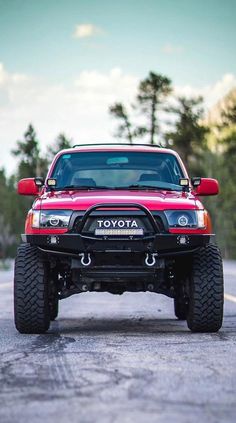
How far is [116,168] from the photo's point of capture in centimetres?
1016

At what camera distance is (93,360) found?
619 cm

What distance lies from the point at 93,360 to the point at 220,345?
149 centimetres

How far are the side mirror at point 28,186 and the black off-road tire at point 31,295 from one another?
1100mm

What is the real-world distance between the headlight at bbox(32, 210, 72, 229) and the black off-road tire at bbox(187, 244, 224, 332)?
1.33 m

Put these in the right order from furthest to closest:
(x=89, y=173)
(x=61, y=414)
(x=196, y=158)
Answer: (x=196, y=158), (x=89, y=173), (x=61, y=414)

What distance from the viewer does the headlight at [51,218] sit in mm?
8422

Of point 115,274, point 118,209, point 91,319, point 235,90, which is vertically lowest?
point 91,319

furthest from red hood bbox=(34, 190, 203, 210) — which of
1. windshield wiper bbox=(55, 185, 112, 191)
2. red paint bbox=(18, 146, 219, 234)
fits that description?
windshield wiper bbox=(55, 185, 112, 191)

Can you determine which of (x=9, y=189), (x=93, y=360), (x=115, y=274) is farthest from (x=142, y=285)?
(x=9, y=189)

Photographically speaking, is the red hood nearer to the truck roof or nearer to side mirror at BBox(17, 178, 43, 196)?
side mirror at BBox(17, 178, 43, 196)

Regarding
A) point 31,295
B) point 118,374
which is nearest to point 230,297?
point 31,295

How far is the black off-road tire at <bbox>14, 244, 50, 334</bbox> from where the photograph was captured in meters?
8.45

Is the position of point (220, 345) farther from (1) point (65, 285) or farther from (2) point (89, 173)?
(2) point (89, 173)

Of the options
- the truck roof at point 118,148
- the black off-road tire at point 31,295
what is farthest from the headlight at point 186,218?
the truck roof at point 118,148
